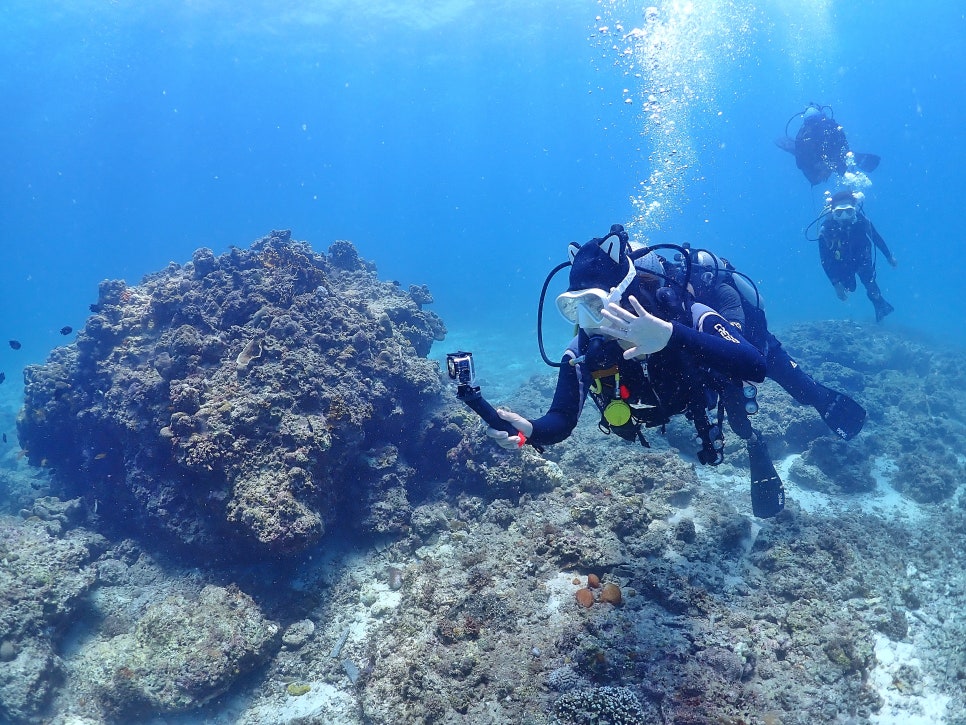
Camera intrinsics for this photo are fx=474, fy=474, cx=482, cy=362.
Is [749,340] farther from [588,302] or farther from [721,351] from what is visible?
[588,302]

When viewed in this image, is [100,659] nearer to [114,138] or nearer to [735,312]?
[735,312]

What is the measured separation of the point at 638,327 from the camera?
312 cm

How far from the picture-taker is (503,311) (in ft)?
172

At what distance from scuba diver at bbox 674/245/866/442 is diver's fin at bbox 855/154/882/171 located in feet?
38.2

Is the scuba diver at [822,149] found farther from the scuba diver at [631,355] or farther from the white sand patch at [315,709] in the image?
the white sand patch at [315,709]

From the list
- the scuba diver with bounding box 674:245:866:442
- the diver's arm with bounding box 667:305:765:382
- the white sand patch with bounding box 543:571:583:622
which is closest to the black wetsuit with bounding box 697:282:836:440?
the scuba diver with bounding box 674:245:866:442

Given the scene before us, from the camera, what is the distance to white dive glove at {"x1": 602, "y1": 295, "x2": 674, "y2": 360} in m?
3.10

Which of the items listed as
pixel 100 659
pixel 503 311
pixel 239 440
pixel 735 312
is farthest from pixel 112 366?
pixel 503 311

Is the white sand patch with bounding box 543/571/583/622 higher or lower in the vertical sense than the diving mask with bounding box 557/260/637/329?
lower

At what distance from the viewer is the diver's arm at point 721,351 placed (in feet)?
10.9

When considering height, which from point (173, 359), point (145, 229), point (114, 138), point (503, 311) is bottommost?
point (173, 359)

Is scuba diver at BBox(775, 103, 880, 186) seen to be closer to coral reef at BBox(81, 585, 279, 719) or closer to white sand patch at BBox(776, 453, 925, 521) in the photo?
white sand patch at BBox(776, 453, 925, 521)

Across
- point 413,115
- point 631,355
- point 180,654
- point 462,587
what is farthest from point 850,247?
point 413,115

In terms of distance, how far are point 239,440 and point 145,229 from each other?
154 metres
